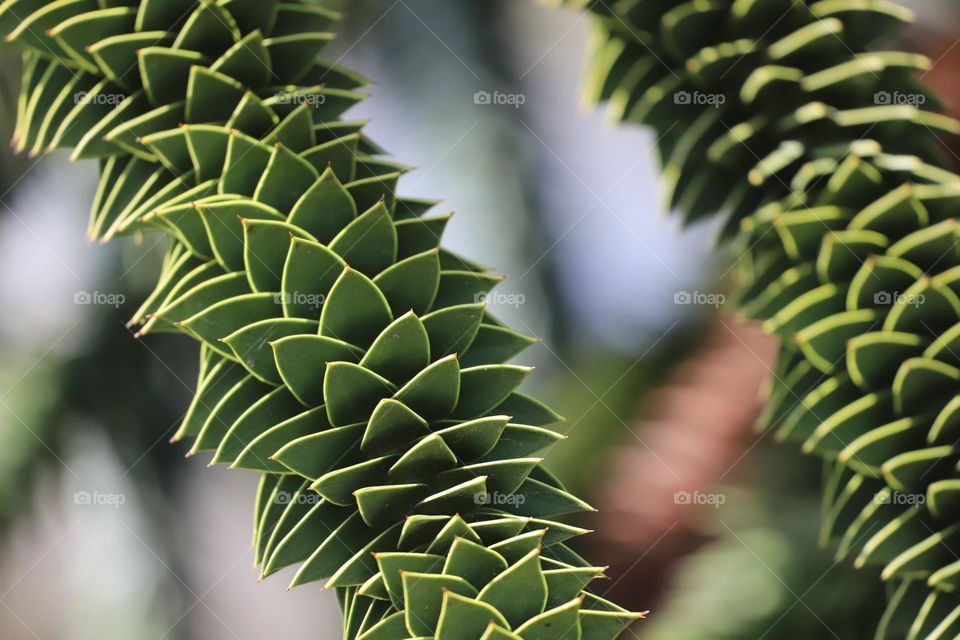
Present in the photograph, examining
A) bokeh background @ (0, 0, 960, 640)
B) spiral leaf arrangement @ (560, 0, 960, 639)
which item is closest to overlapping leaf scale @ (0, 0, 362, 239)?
spiral leaf arrangement @ (560, 0, 960, 639)

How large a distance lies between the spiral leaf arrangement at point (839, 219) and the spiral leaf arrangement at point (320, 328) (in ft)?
0.67

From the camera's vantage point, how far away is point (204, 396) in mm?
462

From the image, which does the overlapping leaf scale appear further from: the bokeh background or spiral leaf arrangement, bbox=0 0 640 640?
the bokeh background

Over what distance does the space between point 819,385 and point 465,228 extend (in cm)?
100

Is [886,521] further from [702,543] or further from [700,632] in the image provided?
[702,543]

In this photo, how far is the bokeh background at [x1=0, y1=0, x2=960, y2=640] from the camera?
3.92ft

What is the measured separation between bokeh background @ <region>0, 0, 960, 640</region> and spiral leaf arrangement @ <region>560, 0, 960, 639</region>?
0.36 metres

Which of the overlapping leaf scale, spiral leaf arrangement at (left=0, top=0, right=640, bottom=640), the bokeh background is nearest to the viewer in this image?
spiral leaf arrangement at (left=0, top=0, right=640, bottom=640)

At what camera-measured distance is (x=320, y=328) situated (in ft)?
1.40

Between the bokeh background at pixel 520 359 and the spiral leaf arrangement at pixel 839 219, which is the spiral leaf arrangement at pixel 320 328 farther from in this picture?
the bokeh background at pixel 520 359

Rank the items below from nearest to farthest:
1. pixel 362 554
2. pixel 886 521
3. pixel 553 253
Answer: pixel 362 554
pixel 886 521
pixel 553 253

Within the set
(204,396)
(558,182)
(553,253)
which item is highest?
(558,182)

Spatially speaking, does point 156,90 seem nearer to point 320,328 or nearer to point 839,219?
point 320,328

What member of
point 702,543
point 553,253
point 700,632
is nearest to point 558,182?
point 553,253
